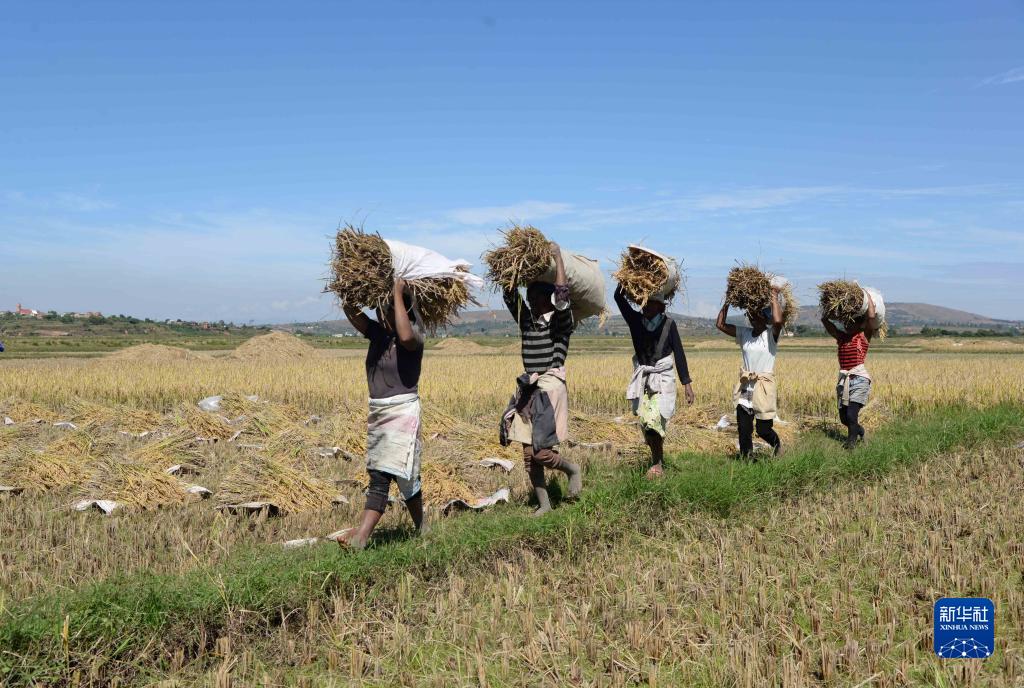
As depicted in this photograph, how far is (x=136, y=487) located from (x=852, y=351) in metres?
8.10

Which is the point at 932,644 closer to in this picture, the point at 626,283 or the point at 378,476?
the point at 378,476

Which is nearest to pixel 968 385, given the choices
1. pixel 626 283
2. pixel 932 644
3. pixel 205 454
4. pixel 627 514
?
pixel 626 283

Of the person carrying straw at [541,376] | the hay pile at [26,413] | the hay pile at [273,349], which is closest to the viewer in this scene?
the person carrying straw at [541,376]

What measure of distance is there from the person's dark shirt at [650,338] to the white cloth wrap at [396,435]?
2.71m

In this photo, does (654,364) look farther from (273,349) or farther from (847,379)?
(273,349)

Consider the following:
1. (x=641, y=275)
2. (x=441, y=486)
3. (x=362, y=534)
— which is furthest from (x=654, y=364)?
(x=362, y=534)

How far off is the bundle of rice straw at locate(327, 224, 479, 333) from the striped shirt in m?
→ 0.83

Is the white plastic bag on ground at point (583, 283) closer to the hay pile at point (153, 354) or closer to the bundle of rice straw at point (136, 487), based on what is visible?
the bundle of rice straw at point (136, 487)

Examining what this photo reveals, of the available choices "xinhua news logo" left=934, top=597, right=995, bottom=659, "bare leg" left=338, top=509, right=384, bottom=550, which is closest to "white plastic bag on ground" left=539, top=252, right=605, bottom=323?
"bare leg" left=338, top=509, right=384, bottom=550

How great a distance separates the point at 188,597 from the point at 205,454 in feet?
16.7

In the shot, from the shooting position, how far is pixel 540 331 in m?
5.61

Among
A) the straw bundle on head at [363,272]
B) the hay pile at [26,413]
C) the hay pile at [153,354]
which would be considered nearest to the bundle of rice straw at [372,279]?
the straw bundle on head at [363,272]

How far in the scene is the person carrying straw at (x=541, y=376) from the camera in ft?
18.3

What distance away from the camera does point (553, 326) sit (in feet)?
18.5
